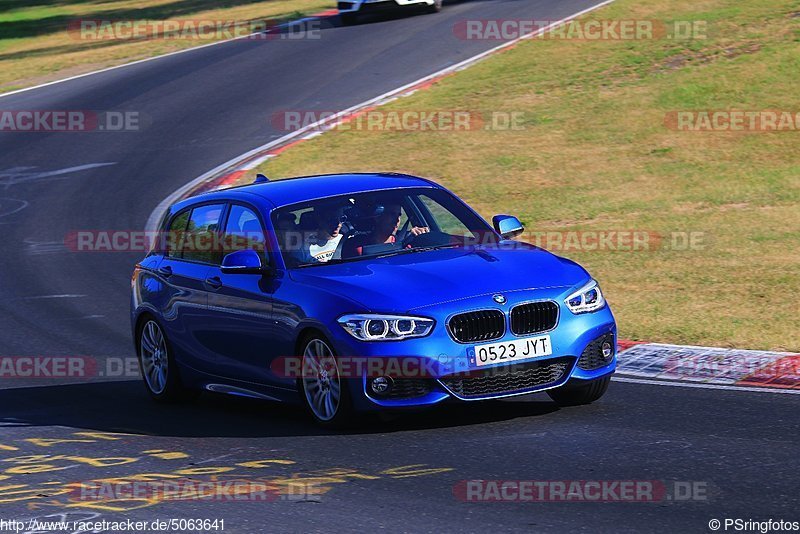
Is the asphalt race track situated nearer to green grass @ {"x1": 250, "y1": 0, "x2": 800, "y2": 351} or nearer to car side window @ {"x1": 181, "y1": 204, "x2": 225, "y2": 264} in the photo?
car side window @ {"x1": 181, "y1": 204, "x2": 225, "y2": 264}

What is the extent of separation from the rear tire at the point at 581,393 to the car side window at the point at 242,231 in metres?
2.36

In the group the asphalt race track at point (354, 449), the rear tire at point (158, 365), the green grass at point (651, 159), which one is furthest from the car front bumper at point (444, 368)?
the green grass at point (651, 159)

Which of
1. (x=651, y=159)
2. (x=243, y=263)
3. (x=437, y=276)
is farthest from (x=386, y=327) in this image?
(x=651, y=159)

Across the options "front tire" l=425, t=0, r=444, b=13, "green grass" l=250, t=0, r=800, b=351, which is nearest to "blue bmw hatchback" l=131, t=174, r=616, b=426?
"green grass" l=250, t=0, r=800, b=351

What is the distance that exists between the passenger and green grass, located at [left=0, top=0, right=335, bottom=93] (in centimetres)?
2228

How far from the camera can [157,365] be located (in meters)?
11.4

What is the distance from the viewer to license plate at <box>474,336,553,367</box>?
897 centimetres

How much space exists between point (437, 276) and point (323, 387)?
3.47 ft

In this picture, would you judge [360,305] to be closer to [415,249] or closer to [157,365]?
[415,249]

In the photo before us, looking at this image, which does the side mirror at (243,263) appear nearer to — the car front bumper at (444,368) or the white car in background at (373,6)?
the car front bumper at (444,368)

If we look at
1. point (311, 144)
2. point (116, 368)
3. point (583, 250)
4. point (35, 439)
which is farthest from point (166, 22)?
point (35, 439)

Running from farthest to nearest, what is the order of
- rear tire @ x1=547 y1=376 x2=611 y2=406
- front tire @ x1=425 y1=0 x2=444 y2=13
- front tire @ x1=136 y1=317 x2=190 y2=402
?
front tire @ x1=425 y1=0 x2=444 y2=13, front tire @ x1=136 y1=317 x2=190 y2=402, rear tire @ x1=547 y1=376 x2=611 y2=406

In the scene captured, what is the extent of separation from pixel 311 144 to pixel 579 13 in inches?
410

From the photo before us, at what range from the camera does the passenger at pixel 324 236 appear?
32.9 ft
